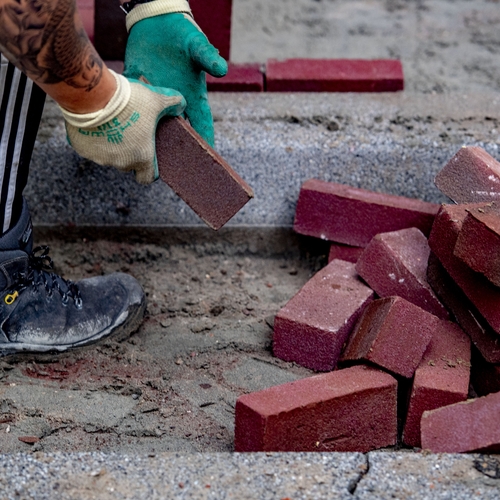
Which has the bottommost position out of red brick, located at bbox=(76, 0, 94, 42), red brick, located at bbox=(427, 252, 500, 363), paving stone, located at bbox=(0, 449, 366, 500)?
paving stone, located at bbox=(0, 449, 366, 500)

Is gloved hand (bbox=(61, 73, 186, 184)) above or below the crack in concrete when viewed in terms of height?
above

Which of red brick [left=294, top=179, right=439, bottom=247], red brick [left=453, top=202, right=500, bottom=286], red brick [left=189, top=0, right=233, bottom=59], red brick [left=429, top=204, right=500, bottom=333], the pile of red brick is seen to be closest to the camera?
Result: the pile of red brick

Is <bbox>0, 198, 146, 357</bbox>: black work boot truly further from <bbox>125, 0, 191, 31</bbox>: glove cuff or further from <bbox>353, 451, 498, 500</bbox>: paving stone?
<bbox>353, 451, 498, 500</bbox>: paving stone

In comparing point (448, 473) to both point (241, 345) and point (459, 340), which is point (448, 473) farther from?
point (241, 345)

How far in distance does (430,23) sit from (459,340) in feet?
11.3

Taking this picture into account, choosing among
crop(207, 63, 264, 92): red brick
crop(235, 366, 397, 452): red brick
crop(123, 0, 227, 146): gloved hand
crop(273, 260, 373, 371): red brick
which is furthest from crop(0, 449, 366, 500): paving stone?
crop(207, 63, 264, 92): red brick

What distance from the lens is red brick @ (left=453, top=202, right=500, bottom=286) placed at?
2006mm

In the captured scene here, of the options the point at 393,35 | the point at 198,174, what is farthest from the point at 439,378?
the point at 393,35

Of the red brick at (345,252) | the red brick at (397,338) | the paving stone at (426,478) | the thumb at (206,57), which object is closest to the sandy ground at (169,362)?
the red brick at (345,252)

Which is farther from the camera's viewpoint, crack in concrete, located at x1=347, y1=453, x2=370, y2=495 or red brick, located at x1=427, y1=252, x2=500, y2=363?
red brick, located at x1=427, y1=252, x2=500, y2=363

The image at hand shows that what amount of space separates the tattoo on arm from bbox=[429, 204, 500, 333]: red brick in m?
1.18

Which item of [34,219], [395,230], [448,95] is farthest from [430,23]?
[34,219]

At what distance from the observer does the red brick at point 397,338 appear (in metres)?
2.15

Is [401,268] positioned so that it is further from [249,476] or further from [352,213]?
[249,476]
